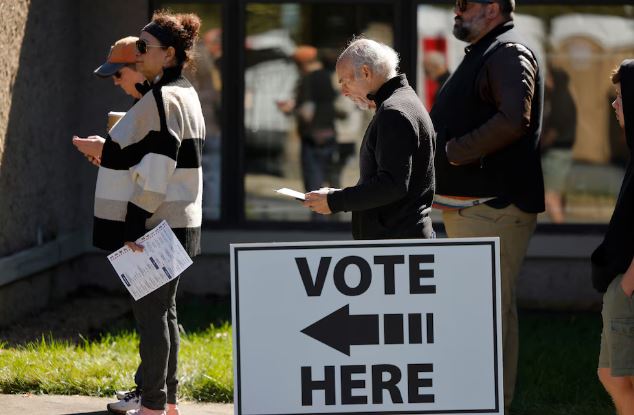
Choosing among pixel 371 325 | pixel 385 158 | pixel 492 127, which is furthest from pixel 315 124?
pixel 371 325

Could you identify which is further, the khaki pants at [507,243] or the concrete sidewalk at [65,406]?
Answer: the concrete sidewalk at [65,406]

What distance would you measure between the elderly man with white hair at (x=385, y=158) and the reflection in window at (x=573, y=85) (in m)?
3.91

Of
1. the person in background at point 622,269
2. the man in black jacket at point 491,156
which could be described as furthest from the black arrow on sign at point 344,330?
the man in black jacket at point 491,156

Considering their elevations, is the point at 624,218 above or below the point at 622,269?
above

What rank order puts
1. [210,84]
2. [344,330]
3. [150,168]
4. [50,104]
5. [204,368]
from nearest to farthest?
[344,330]
[150,168]
[204,368]
[50,104]
[210,84]

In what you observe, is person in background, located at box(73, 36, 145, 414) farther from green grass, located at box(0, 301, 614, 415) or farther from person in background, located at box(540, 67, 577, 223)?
person in background, located at box(540, 67, 577, 223)

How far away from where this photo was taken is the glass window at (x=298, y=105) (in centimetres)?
891

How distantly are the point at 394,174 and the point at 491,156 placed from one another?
3.51 feet

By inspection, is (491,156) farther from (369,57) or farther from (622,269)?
(622,269)

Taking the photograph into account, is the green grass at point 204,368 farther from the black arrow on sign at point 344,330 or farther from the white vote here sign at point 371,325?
the black arrow on sign at point 344,330

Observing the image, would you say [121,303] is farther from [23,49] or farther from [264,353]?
[264,353]

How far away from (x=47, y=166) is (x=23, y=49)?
2.91 feet

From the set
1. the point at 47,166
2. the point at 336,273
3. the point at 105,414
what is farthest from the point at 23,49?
the point at 336,273

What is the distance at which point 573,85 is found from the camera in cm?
898
